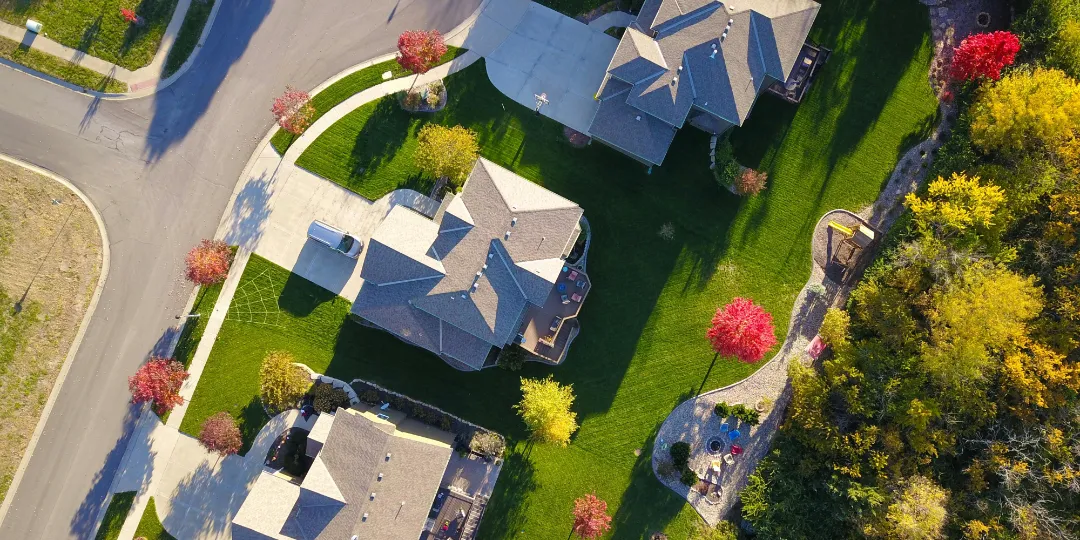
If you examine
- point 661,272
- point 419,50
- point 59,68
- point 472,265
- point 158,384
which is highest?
point 419,50

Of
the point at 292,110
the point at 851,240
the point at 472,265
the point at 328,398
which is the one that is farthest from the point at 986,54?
the point at 328,398

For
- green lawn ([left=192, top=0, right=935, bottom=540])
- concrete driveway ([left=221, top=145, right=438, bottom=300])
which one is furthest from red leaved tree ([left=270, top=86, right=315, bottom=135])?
green lawn ([left=192, top=0, right=935, bottom=540])

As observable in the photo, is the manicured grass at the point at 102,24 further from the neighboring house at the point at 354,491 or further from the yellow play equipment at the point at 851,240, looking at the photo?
the yellow play equipment at the point at 851,240

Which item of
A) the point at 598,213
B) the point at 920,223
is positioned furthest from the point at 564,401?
the point at 920,223

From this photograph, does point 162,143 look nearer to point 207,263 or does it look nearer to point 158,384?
point 207,263

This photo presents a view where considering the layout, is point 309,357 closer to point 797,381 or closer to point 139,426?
point 139,426

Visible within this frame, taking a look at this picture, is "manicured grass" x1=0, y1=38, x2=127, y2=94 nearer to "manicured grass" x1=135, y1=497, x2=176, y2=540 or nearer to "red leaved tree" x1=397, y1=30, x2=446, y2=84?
"red leaved tree" x1=397, y1=30, x2=446, y2=84
